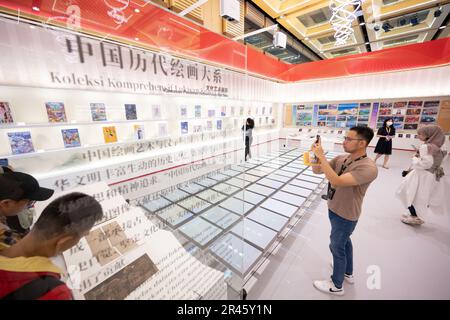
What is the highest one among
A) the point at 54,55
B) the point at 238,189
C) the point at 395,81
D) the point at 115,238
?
the point at 395,81

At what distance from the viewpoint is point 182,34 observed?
1.26m

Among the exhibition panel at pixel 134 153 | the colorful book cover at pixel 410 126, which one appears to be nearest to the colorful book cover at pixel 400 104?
the colorful book cover at pixel 410 126

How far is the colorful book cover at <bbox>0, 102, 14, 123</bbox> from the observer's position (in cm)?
81

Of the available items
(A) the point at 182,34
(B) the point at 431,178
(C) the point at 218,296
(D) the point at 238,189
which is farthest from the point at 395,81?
(C) the point at 218,296

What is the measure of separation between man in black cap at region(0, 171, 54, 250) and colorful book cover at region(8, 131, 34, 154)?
137mm

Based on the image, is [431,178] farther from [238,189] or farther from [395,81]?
[395,81]

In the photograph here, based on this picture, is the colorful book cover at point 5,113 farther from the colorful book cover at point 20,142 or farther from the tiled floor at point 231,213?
the tiled floor at point 231,213

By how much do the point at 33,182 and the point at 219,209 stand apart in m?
1.93

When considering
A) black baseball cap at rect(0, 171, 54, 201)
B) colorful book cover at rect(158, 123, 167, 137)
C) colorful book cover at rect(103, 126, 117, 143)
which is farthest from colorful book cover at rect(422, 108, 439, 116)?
black baseball cap at rect(0, 171, 54, 201)

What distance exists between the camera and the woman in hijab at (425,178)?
2.21m

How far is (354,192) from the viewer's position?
1.36m

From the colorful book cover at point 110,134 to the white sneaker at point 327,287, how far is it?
2027 millimetres

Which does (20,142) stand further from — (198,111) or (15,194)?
(198,111)

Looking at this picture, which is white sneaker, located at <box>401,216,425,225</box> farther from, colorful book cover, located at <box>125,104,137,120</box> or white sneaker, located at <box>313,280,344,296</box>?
colorful book cover, located at <box>125,104,137,120</box>
